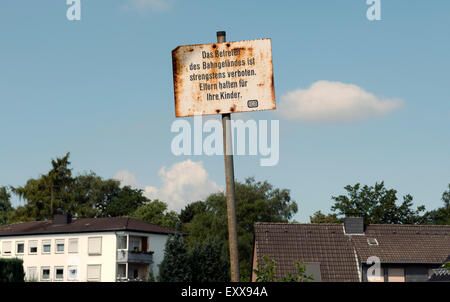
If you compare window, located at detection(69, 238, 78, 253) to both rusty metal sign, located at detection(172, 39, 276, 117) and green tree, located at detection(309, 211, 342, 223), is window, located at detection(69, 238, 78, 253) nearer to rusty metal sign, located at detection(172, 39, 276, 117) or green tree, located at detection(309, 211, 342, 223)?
green tree, located at detection(309, 211, 342, 223)

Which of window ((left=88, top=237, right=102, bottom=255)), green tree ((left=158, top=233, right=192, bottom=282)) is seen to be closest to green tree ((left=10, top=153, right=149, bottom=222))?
window ((left=88, top=237, right=102, bottom=255))

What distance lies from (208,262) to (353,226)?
544 inches

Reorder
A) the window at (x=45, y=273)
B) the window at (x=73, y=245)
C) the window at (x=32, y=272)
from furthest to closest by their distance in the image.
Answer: the window at (x=45, y=273) → the window at (x=32, y=272) → the window at (x=73, y=245)

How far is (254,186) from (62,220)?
28946 millimetres

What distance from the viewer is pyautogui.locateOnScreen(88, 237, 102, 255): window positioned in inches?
2682

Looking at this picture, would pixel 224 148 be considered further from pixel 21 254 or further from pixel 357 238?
pixel 21 254

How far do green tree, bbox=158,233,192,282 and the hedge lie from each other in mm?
17520

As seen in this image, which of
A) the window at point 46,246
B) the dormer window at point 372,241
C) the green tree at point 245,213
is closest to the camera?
the dormer window at point 372,241

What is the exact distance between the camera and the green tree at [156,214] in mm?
100188

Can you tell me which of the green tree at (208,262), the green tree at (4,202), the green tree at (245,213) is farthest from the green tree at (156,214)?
the green tree at (208,262)

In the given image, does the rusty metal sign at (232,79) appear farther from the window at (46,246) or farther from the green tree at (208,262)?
the window at (46,246)

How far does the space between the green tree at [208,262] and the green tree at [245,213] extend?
71.0 feet
